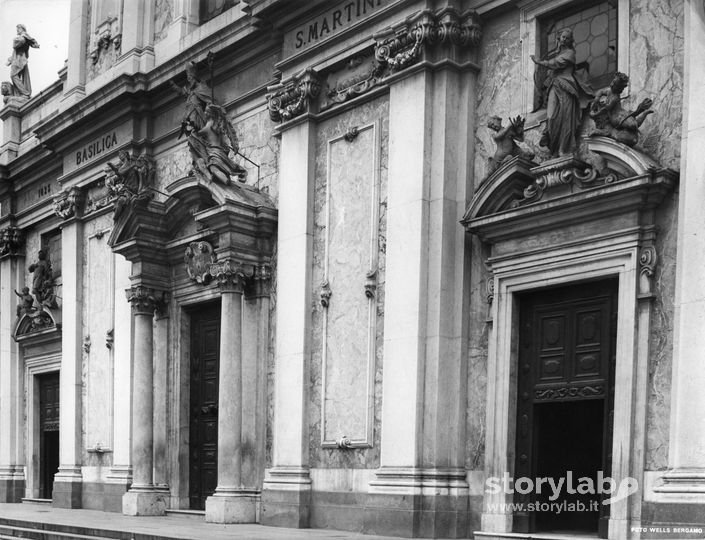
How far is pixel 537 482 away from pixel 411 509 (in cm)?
164

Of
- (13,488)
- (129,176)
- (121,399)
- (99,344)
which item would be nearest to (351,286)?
(129,176)

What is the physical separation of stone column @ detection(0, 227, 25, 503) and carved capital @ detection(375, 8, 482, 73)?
1443 centimetres

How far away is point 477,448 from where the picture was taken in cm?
1386

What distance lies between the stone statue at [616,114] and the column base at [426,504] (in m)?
4.64

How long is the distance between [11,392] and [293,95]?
1211cm

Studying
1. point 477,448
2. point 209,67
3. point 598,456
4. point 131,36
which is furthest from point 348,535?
point 131,36

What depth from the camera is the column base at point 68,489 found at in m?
21.8

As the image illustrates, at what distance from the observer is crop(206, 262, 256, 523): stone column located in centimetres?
1702

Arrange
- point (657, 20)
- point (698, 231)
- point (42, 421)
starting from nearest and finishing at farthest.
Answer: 1. point (698, 231)
2. point (657, 20)
3. point (42, 421)

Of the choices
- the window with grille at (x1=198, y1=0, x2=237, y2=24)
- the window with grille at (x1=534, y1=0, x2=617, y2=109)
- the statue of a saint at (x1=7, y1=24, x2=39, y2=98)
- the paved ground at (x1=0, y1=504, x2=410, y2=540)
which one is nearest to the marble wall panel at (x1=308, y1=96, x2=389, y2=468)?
the paved ground at (x1=0, y1=504, x2=410, y2=540)

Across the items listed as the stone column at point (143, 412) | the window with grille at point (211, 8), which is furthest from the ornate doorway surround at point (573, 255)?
the window with grille at point (211, 8)

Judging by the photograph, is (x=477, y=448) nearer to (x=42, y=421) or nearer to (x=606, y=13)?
(x=606, y=13)

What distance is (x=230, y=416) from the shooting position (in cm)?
1716

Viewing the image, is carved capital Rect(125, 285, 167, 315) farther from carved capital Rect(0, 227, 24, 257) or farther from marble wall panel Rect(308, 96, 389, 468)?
carved capital Rect(0, 227, 24, 257)
